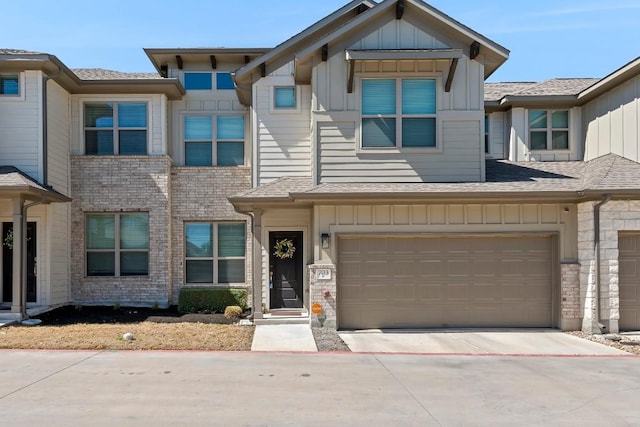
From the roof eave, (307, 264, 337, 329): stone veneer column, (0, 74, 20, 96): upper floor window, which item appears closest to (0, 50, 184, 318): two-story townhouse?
(0, 74, 20, 96): upper floor window

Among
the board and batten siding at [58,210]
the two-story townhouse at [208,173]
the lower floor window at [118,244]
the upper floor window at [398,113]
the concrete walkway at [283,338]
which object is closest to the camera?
the concrete walkway at [283,338]

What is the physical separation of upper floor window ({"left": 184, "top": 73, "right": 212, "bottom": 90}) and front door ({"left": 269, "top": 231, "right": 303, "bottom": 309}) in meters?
5.31

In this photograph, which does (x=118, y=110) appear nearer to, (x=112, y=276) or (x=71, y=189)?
(x=71, y=189)

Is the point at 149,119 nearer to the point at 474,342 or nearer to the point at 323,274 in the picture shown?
the point at 323,274

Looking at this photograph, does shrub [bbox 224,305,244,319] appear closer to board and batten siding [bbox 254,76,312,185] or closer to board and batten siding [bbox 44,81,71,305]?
board and batten siding [bbox 254,76,312,185]

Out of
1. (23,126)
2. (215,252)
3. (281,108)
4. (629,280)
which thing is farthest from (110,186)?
(629,280)

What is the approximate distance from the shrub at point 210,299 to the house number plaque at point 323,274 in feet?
12.4

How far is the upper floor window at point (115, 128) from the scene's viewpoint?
1606 cm

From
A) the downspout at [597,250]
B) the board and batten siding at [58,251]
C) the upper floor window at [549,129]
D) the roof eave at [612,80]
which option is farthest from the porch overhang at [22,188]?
the roof eave at [612,80]

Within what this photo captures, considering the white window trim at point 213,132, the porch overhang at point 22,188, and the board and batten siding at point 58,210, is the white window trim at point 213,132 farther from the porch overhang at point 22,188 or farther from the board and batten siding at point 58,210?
the porch overhang at point 22,188

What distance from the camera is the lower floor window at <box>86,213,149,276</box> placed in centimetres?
1605

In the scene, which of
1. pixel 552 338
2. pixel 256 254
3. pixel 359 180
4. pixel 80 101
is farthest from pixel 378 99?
pixel 80 101

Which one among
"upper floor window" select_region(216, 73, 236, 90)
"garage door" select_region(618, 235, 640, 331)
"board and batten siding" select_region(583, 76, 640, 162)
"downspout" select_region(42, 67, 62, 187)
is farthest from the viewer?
"upper floor window" select_region(216, 73, 236, 90)

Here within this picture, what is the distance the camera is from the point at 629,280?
1252 centimetres
